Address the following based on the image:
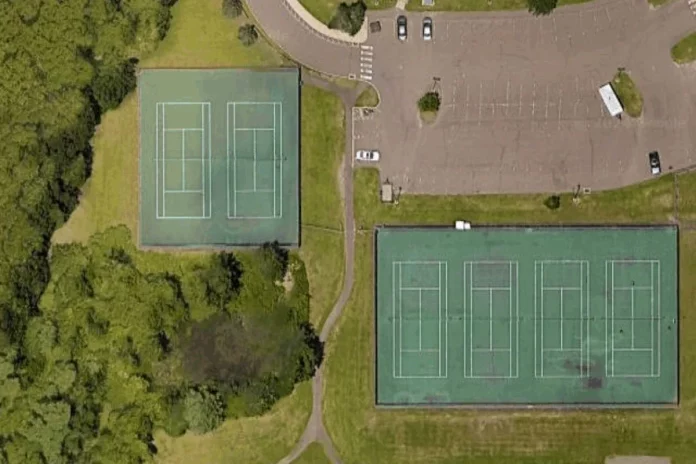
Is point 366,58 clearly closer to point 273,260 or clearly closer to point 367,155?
point 367,155

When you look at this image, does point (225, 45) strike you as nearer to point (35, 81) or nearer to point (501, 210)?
point (35, 81)

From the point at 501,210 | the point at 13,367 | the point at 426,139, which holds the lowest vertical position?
the point at 13,367

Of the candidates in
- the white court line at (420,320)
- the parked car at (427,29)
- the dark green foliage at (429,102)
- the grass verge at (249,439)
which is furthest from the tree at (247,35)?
the grass verge at (249,439)

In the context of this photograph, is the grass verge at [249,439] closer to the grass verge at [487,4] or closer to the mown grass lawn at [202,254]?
the mown grass lawn at [202,254]

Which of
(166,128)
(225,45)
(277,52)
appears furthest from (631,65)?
(166,128)

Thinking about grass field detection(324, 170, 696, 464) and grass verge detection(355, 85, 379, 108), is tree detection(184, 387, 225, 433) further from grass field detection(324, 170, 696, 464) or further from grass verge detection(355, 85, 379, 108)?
grass verge detection(355, 85, 379, 108)

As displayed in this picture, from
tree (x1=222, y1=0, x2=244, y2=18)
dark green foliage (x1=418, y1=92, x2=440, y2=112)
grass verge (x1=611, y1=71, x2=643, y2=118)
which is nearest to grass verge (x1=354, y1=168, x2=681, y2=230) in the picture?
dark green foliage (x1=418, y1=92, x2=440, y2=112)
